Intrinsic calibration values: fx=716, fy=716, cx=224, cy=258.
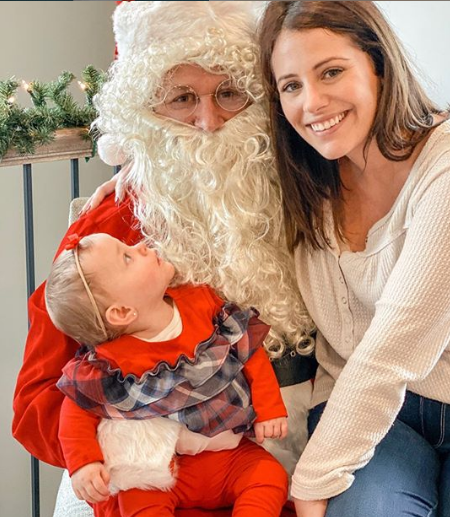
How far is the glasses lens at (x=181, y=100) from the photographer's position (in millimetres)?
1528

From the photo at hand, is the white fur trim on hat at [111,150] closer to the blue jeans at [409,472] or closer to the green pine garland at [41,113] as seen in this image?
the green pine garland at [41,113]

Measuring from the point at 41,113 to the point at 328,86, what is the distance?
29.2 inches

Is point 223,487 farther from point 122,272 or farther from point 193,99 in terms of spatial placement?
point 193,99

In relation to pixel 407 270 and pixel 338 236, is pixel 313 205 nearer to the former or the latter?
pixel 338 236

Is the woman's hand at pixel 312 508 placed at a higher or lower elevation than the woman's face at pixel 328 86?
lower

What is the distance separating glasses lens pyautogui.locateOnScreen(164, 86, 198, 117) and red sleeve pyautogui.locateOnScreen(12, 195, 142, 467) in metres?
0.31

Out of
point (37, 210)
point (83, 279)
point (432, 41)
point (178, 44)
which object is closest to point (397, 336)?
point (83, 279)

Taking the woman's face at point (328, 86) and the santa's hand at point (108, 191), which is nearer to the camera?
the woman's face at point (328, 86)

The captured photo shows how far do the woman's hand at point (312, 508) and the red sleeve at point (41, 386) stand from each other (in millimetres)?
502

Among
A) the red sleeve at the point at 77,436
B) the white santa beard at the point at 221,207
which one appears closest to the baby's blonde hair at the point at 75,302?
the red sleeve at the point at 77,436

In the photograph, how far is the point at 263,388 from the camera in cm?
144

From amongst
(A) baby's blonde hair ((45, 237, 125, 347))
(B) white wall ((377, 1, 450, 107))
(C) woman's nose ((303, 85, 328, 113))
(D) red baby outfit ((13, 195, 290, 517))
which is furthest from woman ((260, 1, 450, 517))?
(A) baby's blonde hair ((45, 237, 125, 347))

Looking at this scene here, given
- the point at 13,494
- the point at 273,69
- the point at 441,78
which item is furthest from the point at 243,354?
the point at 13,494

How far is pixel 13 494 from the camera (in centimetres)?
293
